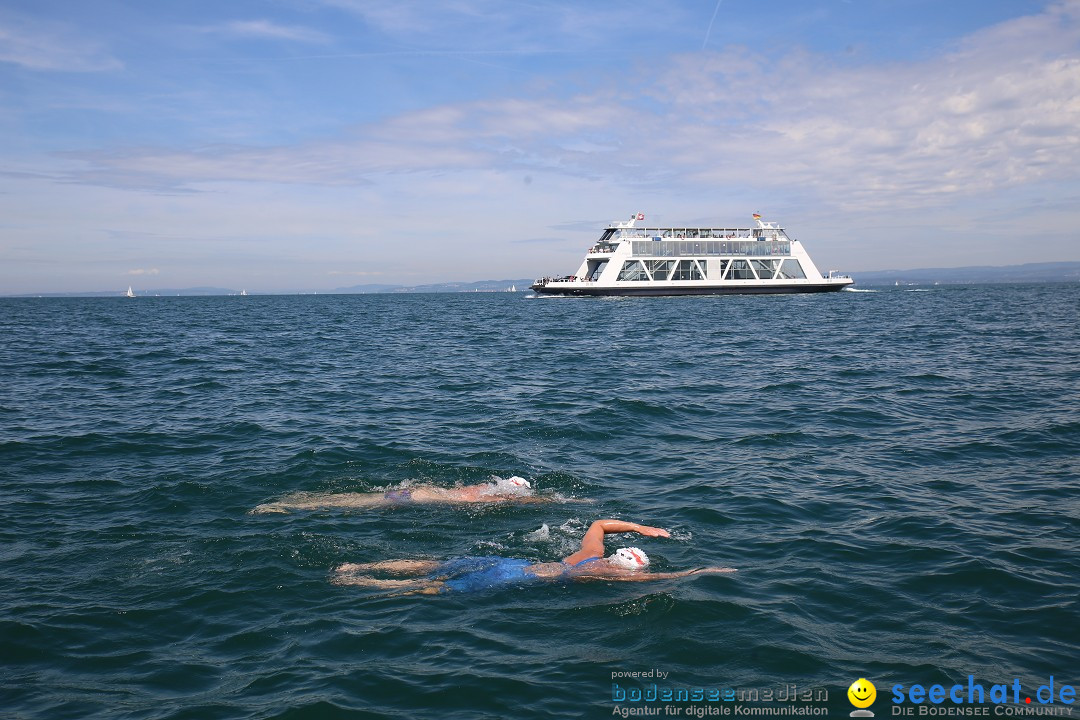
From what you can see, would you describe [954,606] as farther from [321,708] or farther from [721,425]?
[721,425]

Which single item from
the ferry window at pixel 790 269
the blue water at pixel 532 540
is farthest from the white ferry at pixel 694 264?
the blue water at pixel 532 540

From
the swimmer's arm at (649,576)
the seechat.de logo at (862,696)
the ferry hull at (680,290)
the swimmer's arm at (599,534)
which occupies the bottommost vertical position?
the seechat.de logo at (862,696)

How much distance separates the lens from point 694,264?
71.8 metres

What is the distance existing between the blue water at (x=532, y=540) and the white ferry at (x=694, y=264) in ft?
173

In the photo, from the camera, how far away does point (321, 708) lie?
5000 mm

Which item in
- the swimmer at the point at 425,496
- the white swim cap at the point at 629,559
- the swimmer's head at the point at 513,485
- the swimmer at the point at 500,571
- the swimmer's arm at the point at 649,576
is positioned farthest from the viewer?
the swimmer's head at the point at 513,485

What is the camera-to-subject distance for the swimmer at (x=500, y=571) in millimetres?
7020

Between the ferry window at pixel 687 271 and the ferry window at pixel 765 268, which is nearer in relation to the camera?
the ferry window at pixel 687 271

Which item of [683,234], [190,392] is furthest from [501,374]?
[683,234]

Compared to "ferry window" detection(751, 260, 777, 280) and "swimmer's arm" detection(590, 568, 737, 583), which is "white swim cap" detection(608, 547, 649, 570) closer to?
"swimmer's arm" detection(590, 568, 737, 583)

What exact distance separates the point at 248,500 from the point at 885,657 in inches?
323

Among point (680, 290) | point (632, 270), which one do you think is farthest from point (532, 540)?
point (680, 290)

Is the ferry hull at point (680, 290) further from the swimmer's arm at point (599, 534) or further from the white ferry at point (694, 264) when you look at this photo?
the swimmer's arm at point (599, 534)

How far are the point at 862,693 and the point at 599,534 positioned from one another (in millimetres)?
3096
